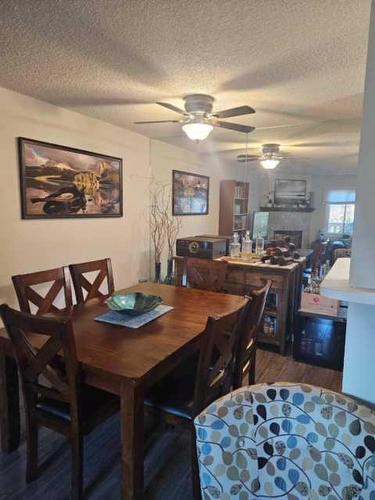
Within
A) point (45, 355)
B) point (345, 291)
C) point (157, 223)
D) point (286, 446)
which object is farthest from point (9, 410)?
point (157, 223)

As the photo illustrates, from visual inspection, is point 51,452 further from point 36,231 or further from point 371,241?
point 371,241

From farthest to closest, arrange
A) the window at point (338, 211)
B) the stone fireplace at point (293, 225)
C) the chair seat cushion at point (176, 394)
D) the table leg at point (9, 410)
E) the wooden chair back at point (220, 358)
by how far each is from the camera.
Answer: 1. the stone fireplace at point (293, 225)
2. the window at point (338, 211)
3. the table leg at point (9, 410)
4. the chair seat cushion at point (176, 394)
5. the wooden chair back at point (220, 358)

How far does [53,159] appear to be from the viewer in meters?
2.90

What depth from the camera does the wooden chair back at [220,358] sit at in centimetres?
144

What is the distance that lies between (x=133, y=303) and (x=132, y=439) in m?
0.87

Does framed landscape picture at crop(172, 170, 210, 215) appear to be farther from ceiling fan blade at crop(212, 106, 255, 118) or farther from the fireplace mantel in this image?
ceiling fan blade at crop(212, 106, 255, 118)

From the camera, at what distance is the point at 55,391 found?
1488mm

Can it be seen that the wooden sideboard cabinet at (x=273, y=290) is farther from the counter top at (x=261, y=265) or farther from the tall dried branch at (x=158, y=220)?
the tall dried branch at (x=158, y=220)

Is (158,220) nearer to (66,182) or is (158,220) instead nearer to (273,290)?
(66,182)

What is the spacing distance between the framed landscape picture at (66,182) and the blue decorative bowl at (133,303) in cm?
126

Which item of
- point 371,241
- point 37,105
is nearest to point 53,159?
→ point 37,105

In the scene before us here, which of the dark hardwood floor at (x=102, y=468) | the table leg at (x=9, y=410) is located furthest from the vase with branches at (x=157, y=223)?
the table leg at (x=9, y=410)

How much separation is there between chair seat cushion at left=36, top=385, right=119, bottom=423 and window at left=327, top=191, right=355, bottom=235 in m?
5.96

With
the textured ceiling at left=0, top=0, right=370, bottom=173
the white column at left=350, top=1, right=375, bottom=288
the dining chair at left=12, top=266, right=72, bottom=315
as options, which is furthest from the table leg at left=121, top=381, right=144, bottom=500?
the textured ceiling at left=0, top=0, right=370, bottom=173
